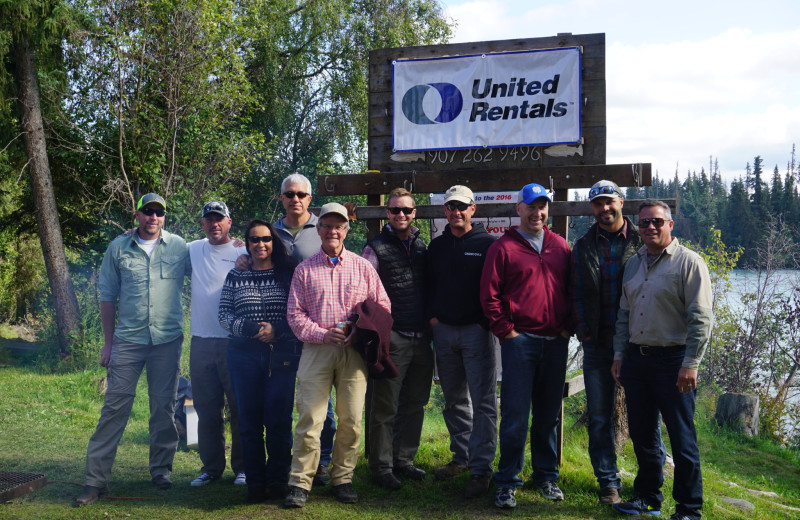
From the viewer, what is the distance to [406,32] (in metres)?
19.8

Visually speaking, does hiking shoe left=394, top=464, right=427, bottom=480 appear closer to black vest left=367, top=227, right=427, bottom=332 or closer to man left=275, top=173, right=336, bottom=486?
man left=275, top=173, right=336, bottom=486

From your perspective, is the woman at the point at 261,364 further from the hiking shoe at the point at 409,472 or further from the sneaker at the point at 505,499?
the sneaker at the point at 505,499

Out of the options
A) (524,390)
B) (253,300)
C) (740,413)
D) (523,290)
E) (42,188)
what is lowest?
(740,413)

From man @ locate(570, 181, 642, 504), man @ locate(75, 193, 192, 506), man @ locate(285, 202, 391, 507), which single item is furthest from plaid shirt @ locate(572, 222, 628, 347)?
man @ locate(75, 193, 192, 506)

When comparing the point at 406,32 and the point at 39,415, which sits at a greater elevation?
the point at 406,32

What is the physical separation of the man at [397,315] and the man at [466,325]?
0.12m

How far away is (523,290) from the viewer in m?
4.65

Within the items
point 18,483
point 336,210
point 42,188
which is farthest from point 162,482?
point 42,188

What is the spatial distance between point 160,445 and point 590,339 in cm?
345

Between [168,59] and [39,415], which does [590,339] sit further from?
[168,59]

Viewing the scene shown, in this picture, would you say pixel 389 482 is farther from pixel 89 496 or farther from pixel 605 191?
pixel 605 191

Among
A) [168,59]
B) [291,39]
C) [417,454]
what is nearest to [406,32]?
[291,39]

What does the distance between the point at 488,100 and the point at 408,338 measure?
94.0 inches

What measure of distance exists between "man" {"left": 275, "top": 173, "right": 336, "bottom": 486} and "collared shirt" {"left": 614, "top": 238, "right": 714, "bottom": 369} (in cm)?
241
